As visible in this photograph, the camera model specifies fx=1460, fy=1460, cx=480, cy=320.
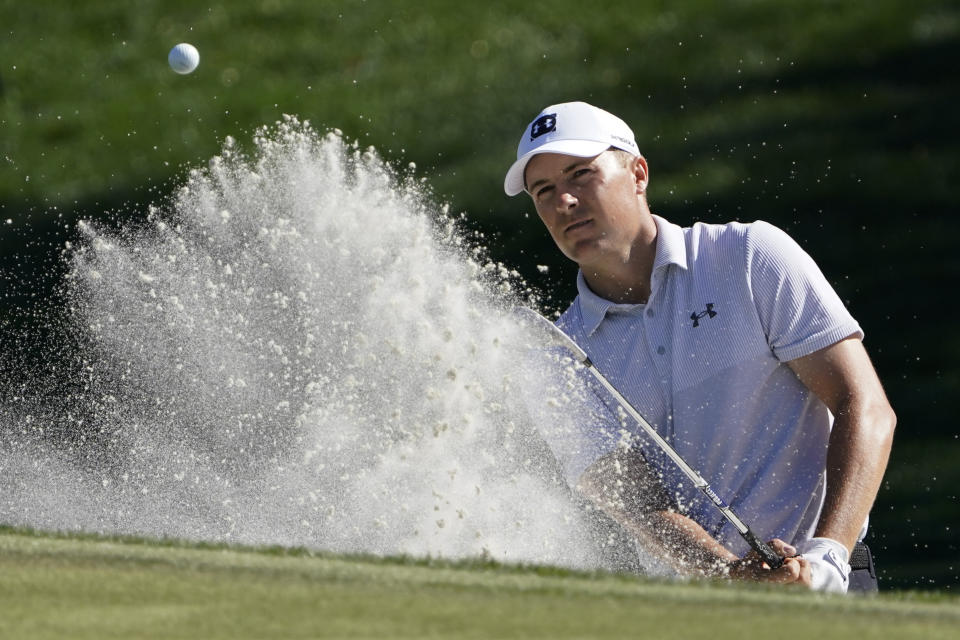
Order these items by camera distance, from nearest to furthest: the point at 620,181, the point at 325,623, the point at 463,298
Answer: the point at 325,623
the point at 620,181
the point at 463,298

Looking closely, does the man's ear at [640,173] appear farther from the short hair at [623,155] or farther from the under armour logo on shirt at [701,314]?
the under armour logo on shirt at [701,314]

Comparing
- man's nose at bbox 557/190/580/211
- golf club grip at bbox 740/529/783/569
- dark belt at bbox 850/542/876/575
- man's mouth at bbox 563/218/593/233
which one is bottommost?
dark belt at bbox 850/542/876/575

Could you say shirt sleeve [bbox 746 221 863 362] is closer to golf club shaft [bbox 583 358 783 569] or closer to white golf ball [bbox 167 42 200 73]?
golf club shaft [bbox 583 358 783 569]

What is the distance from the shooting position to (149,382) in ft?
16.0

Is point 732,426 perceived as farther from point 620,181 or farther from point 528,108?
point 528,108

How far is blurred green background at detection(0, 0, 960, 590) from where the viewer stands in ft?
24.6

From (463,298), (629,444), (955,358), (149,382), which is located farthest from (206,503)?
(955,358)

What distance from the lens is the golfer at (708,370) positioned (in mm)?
3092

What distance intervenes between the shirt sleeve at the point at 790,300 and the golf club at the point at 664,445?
322mm

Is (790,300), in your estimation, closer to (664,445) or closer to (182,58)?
(664,445)

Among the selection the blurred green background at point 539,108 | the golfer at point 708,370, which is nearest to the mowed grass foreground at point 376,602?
the golfer at point 708,370

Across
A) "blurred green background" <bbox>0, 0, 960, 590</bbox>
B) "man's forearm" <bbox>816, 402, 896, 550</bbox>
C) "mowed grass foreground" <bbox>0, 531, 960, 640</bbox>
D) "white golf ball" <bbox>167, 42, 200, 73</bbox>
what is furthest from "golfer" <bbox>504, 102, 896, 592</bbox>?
"blurred green background" <bbox>0, 0, 960, 590</bbox>

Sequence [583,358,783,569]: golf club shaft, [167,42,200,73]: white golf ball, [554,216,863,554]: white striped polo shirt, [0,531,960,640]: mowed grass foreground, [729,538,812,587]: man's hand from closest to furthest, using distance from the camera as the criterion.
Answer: [0,531,960,640]: mowed grass foreground, [729,538,812,587]: man's hand, [583,358,783,569]: golf club shaft, [554,216,863,554]: white striped polo shirt, [167,42,200,73]: white golf ball

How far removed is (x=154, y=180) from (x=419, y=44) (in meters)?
2.24
